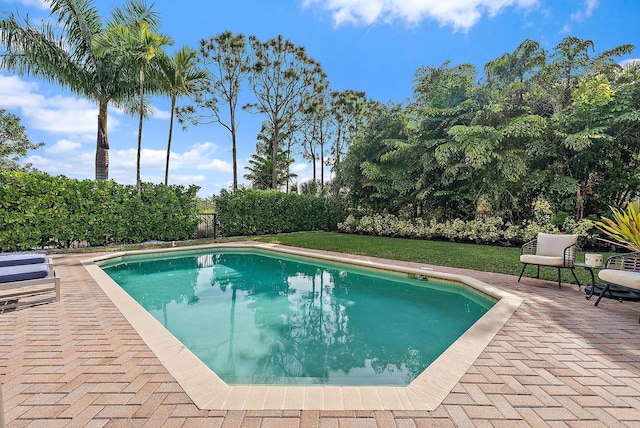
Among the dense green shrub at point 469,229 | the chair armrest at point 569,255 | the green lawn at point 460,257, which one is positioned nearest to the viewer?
the chair armrest at point 569,255

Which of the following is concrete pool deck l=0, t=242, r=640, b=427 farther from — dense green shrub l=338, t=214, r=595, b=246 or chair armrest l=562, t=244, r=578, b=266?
dense green shrub l=338, t=214, r=595, b=246

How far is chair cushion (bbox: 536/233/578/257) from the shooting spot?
5613 millimetres

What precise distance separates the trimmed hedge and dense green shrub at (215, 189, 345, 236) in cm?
158

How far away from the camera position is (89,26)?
41.0ft

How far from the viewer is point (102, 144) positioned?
43.1 ft

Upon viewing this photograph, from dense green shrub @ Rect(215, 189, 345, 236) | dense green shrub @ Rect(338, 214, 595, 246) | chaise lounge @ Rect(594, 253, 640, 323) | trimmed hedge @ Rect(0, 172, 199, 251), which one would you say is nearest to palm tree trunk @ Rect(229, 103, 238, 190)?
dense green shrub @ Rect(215, 189, 345, 236)

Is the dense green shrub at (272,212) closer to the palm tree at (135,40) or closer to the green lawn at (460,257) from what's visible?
the green lawn at (460,257)

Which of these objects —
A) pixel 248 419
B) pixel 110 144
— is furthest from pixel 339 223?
pixel 248 419

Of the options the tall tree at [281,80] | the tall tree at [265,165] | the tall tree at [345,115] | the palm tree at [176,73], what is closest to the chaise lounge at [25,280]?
the palm tree at [176,73]

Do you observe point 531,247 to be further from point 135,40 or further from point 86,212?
point 135,40

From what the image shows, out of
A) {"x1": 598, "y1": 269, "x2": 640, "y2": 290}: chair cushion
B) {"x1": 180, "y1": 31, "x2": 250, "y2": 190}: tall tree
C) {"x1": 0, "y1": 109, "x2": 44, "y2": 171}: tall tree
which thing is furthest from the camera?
{"x1": 0, "y1": 109, "x2": 44, "y2": 171}: tall tree

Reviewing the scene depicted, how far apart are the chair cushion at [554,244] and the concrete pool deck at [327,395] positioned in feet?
6.65

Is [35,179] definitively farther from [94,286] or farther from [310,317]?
[310,317]

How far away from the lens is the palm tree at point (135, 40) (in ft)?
35.8
